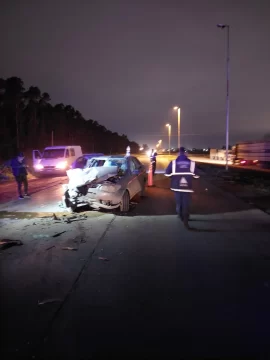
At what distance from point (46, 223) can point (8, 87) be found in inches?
1642

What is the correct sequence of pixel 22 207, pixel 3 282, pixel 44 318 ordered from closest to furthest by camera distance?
1. pixel 44 318
2. pixel 3 282
3. pixel 22 207

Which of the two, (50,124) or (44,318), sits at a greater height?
(50,124)

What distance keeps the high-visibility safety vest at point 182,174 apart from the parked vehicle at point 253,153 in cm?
2535

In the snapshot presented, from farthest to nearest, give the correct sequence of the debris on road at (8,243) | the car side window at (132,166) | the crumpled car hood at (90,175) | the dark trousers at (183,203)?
the car side window at (132,166) → the crumpled car hood at (90,175) → the dark trousers at (183,203) → the debris on road at (8,243)

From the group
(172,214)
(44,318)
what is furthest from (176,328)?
(172,214)

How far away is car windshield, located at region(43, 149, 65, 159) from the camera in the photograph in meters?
22.8

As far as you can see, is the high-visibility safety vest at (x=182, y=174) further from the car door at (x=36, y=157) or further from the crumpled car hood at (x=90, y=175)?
the car door at (x=36, y=157)

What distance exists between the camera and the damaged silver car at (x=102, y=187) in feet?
30.0

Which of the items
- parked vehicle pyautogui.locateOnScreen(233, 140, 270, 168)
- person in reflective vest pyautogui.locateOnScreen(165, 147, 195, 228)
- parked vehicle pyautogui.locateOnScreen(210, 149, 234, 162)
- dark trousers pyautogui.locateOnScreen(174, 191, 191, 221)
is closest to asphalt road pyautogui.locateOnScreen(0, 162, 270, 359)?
dark trousers pyautogui.locateOnScreen(174, 191, 191, 221)

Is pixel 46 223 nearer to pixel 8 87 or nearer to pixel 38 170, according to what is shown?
pixel 38 170

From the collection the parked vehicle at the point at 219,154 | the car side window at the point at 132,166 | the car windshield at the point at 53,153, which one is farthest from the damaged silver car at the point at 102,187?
the parked vehicle at the point at 219,154

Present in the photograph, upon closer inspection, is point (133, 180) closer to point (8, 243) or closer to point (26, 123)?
point (8, 243)

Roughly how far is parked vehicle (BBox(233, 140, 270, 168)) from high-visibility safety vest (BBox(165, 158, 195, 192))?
998 inches

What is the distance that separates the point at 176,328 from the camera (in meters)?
3.50
